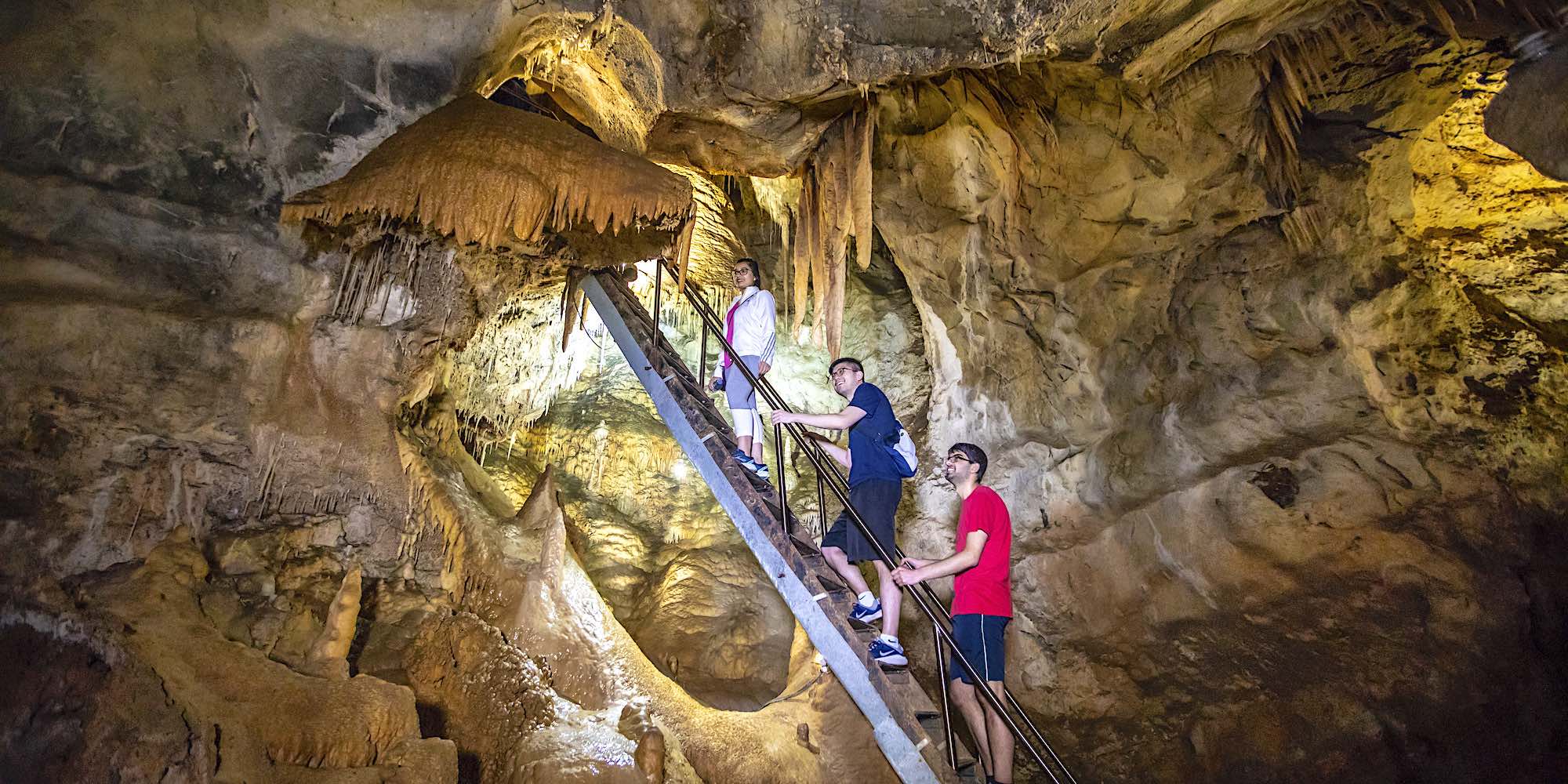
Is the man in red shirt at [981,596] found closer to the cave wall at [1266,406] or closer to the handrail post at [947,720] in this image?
the handrail post at [947,720]

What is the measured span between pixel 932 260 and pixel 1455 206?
3494 mm

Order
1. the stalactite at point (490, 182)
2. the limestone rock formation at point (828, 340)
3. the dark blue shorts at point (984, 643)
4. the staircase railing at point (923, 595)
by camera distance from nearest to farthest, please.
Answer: the staircase railing at point (923, 595)
the dark blue shorts at point (984, 643)
the limestone rock formation at point (828, 340)
the stalactite at point (490, 182)

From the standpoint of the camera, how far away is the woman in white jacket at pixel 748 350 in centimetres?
504

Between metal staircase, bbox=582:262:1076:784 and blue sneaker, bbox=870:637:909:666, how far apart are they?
0.13 ft

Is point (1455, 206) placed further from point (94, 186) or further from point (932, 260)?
point (94, 186)

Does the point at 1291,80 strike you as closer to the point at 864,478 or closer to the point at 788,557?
the point at 864,478

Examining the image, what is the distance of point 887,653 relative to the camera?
143 inches

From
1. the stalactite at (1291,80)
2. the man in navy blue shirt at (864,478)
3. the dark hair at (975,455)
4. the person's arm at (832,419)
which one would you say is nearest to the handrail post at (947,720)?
the man in navy blue shirt at (864,478)

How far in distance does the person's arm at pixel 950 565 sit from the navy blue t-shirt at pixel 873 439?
25.1 inches

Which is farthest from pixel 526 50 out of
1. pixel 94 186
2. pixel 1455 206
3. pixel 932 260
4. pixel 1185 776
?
pixel 1185 776

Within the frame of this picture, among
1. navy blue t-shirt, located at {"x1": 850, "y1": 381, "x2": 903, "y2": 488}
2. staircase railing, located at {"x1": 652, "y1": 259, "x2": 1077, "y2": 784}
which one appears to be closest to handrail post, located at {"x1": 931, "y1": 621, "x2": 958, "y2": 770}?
staircase railing, located at {"x1": 652, "y1": 259, "x2": 1077, "y2": 784}

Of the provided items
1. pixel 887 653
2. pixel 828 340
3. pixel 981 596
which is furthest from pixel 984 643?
pixel 828 340

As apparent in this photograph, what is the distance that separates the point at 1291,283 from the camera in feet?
17.4

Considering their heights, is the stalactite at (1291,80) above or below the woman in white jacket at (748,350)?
above
